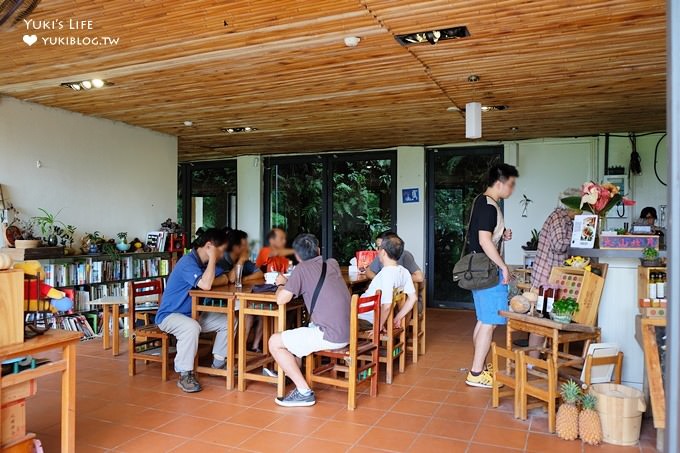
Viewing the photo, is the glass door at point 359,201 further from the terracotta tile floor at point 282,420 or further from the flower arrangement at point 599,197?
the flower arrangement at point 599,197

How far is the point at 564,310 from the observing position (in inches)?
127

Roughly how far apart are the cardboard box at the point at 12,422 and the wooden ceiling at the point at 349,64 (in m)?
2.28

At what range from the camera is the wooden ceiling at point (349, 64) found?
3258 millimetres

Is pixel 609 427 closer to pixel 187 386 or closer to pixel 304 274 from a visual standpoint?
pixel 304 274

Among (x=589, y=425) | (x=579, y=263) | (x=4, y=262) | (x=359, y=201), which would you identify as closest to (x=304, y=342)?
(x=589, y=425)

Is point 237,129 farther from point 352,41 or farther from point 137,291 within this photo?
point 352,41

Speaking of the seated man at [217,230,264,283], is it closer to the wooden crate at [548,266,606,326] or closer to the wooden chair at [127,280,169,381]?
the wooden chair at [127,280,169,381]

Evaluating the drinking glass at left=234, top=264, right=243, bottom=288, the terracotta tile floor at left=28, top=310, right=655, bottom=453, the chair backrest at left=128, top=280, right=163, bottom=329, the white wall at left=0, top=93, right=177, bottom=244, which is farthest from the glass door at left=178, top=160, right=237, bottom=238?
the terracotta tile floor at left=28, top=310, right=655, bottom=453

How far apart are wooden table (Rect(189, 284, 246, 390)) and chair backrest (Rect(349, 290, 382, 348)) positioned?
93 centimetres

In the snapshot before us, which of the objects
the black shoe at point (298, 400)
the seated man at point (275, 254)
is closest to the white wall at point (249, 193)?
the seated man at point (275, 254)

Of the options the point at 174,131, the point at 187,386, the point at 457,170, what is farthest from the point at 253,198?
the point at 187,386

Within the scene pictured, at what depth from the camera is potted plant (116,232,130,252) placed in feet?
21.2

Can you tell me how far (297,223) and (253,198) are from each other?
90cm

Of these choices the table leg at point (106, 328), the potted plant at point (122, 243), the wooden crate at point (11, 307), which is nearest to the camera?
the wooden crate at point (11, 307)
